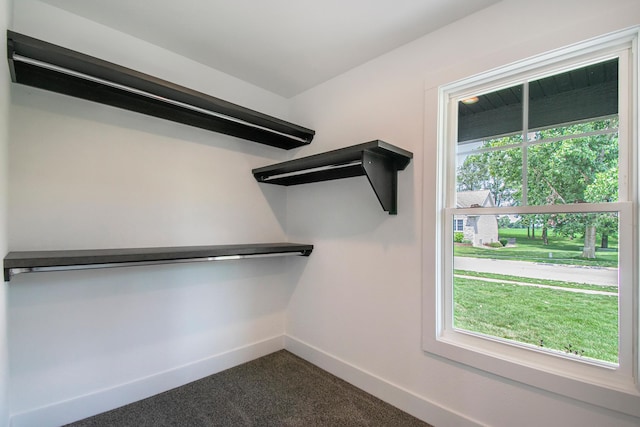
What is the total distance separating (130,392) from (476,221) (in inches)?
93.7

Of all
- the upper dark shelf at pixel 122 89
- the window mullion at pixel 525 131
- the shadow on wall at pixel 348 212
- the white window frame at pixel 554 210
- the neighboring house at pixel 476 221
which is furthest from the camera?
the shadow on wall at pixel 348 212

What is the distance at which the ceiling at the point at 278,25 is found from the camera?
1.57m

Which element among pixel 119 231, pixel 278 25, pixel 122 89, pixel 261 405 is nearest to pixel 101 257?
pixel 119 231

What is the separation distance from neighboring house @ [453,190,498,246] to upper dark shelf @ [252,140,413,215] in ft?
1.25

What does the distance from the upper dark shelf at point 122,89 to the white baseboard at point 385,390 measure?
1829mm

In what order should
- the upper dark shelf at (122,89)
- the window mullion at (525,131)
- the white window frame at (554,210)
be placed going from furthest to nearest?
the window mullion at (525,131)
the upper dark shelf at (122,89)
the white window frame at (554,210)

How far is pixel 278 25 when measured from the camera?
1735mm

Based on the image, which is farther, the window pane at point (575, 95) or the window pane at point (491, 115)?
the window pane at point (491, 115)

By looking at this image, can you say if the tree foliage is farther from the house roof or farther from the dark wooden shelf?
the dark wooden shelf

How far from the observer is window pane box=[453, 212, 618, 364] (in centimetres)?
129

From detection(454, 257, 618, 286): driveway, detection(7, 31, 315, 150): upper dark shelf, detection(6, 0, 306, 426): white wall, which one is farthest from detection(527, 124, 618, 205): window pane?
detection(6, 0, 306, 426): white wall

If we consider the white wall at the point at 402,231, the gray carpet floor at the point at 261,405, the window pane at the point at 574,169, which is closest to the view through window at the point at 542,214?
the window pane at the point at 574,169

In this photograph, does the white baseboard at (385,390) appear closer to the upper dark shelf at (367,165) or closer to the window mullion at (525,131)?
the upper dark shelf at (367,165)

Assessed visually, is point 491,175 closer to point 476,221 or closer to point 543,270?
point 476,221
